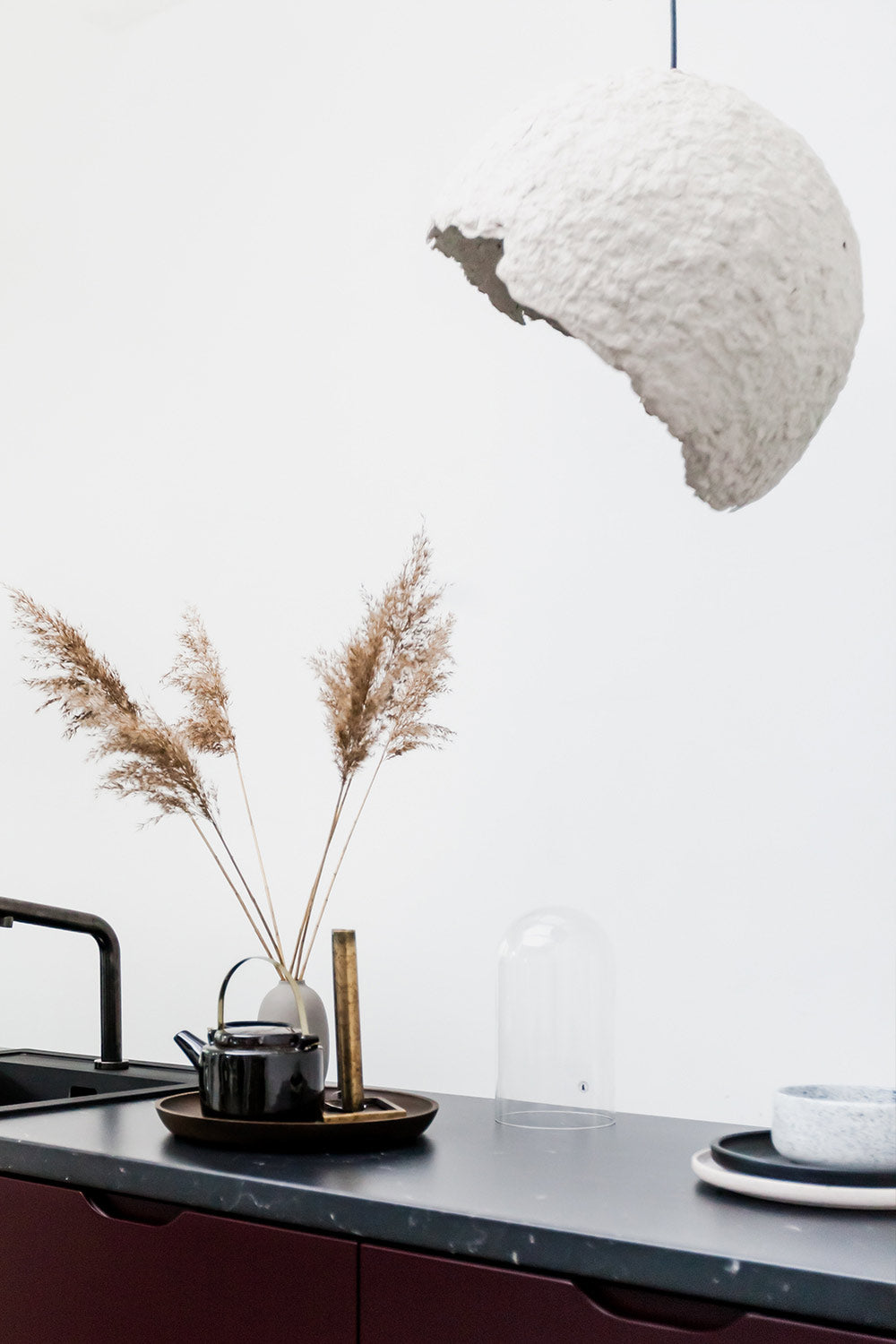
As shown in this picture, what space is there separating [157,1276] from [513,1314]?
37 centimetres

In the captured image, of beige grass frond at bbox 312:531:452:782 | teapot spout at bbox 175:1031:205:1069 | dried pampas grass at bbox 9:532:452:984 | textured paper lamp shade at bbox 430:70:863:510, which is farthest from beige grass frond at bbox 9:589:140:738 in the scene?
textured paper lamp shade at bbox 430:70:863:510

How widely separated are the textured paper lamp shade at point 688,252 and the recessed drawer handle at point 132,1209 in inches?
32.0

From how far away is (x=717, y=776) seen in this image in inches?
58.6

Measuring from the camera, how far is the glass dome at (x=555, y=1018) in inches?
56.1

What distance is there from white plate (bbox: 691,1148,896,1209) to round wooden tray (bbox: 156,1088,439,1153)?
36cm

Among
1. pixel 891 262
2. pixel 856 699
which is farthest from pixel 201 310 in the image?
pixel 856 699

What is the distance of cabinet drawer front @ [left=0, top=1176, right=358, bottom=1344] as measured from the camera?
1021mm

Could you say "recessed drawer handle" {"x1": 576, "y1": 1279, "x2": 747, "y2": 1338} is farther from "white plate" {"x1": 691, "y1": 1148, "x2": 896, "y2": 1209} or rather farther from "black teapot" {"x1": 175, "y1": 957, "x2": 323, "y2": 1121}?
Result: "black teapot" {"x1": 175, "y1": 957, "x2": 323, "y2": 1121}

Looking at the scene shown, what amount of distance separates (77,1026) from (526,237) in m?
1.70

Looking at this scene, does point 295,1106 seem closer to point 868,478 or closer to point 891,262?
point 868,478

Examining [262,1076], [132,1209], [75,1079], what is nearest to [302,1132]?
[262,1076]

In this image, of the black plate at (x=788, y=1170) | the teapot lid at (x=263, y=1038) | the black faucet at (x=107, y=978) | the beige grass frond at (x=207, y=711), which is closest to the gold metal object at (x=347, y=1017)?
the teapot lid at (x=263, y=1038)

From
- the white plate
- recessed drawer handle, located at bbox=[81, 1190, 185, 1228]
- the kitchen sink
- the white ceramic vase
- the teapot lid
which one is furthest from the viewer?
the kitchen sink

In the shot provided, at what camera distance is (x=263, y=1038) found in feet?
4.14
